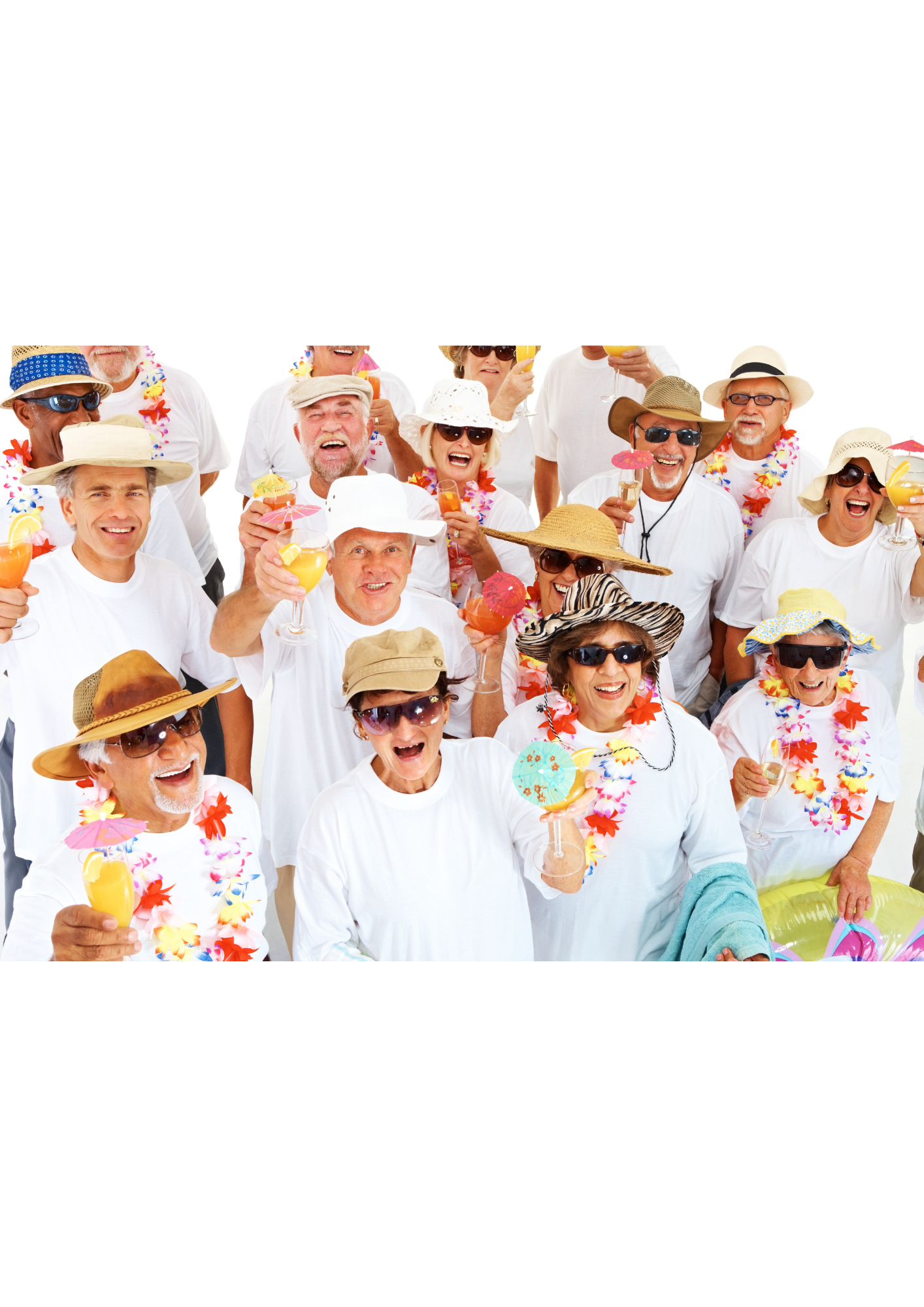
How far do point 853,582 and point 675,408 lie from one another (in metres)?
0.99

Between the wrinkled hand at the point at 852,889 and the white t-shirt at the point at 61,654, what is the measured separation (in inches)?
100

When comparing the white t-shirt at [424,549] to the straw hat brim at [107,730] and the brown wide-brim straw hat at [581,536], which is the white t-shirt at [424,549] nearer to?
the brown wide-brim straw hat at [581,536]

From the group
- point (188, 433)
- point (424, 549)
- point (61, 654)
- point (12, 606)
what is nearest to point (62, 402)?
point (188, 433)

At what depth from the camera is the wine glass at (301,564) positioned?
4.13m

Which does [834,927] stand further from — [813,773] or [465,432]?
[465,432]

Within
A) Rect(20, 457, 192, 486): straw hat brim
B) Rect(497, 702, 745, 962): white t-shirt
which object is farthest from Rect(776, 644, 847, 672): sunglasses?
Rect(20, 457, 192, 486): straw hat brim

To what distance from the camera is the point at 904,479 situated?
14.9 feet

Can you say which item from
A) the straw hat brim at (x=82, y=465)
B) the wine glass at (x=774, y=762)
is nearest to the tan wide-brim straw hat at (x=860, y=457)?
the wine glass at (x=774, y=762)

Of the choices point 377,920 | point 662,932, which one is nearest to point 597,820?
point 662,932

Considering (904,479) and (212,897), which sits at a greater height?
(904,479)

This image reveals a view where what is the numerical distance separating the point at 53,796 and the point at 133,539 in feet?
3.29

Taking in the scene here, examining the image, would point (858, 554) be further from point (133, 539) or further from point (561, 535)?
point (133, 539)

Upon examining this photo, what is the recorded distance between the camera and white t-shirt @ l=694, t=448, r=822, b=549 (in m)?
4.79

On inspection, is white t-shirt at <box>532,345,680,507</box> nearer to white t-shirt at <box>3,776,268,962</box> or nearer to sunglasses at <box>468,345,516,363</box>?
sunglasses at <box>468,345,516,363</box>
